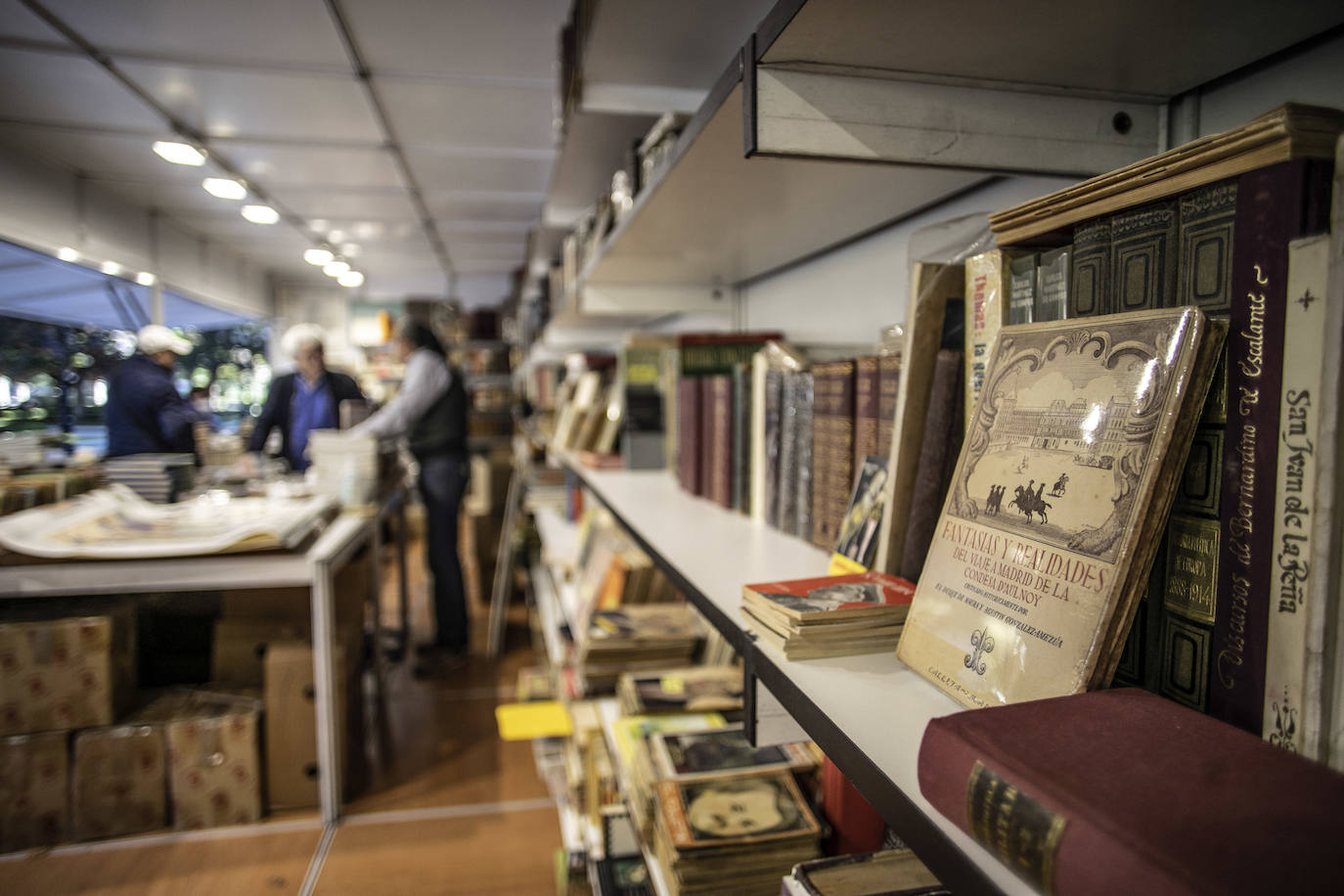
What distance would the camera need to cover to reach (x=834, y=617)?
605 millimetres

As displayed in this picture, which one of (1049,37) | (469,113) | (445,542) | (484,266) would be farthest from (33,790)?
(484,266)

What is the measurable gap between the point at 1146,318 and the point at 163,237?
6.71m

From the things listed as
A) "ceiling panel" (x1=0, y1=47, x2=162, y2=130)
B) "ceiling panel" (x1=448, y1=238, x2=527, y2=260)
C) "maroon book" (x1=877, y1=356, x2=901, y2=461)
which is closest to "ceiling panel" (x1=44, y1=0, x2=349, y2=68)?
"ceiling panel" (x1=0, y1=47, x2=162, y2=130)

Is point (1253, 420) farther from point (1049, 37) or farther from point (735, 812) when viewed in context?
point (735, 812)

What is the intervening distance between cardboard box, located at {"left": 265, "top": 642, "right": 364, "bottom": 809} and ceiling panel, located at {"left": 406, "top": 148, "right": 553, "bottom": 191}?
278 cm

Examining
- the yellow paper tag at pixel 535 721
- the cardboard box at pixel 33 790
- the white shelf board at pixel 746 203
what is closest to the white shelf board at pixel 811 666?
the white shelf board at pixel 746 203

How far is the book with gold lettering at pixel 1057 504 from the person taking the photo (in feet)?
1.36

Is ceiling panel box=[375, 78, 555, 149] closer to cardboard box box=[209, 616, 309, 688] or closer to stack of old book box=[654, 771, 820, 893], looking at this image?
cardboard box box=[209, 616, 309, 688]

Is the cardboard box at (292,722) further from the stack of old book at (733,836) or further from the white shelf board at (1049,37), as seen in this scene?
the white shelf board at (1049,37)

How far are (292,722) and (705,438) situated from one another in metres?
1.60

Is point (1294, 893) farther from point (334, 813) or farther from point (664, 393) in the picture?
point (334, 813)

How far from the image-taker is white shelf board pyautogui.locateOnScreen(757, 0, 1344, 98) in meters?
0.54

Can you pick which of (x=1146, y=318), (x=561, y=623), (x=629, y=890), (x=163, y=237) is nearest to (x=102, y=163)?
(x=163, y=237)

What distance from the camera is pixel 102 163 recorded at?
4148mm
